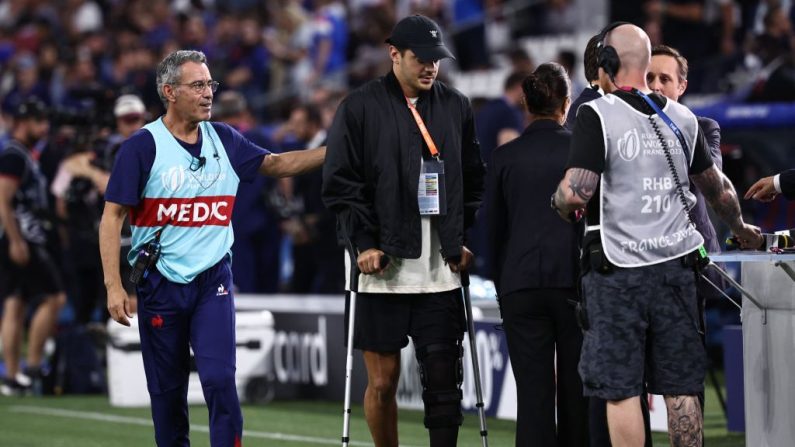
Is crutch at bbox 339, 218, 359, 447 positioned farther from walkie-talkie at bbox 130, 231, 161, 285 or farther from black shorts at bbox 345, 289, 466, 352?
walkie-talkie at bbox 130, 231, 161, 285

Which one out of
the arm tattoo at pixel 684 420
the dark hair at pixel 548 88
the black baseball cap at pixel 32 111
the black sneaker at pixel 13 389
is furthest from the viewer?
the black baseball cap at pixel 32 111

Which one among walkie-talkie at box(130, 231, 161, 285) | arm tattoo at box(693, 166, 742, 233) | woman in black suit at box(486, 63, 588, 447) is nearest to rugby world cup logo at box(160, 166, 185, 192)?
walkie-talkie at box(130, 231, 161, 285)

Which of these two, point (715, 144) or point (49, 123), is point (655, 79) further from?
point (49, 123)

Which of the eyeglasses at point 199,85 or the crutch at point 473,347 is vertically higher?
the eyeglasses at point 199,85

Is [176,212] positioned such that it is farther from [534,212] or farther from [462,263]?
[534,212]

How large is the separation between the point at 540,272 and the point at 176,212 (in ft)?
5.67

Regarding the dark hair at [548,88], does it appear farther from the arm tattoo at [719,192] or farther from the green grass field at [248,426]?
the green grass field at [248,426]

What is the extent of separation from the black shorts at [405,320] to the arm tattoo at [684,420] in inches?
50.9

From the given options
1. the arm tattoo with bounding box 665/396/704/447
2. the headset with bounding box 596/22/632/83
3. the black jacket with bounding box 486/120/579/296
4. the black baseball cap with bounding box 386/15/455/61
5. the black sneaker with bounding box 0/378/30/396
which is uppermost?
the black baseball cap with bounding box 386/15/455/61

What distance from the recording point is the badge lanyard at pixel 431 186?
7457 mm

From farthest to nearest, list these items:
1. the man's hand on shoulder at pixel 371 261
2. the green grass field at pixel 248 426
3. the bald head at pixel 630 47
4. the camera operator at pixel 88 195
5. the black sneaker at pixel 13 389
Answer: the black sneaker at pixel 13 389, the camera operator at pixel 88 195, the green grass field at pixel 248 426, the man's hand on shoulder at pixel 371 261, the bald head at pixel 630 47

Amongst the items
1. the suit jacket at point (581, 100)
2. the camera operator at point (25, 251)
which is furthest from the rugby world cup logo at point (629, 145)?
the camera operator at point (25, 251)

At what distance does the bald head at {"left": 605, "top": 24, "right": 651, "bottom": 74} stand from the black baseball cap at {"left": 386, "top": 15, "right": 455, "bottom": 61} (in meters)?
1.10

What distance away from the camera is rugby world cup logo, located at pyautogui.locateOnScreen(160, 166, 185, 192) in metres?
7.42
